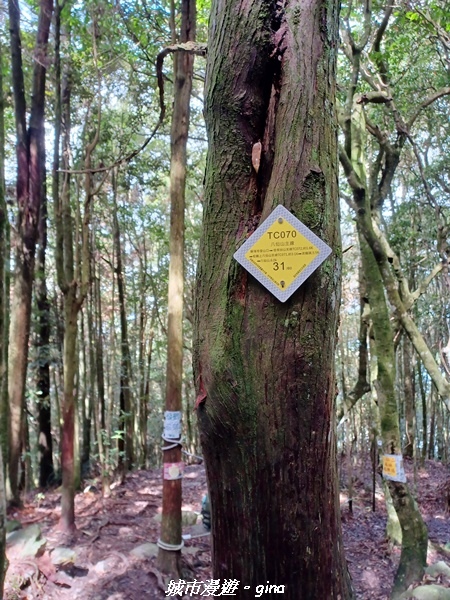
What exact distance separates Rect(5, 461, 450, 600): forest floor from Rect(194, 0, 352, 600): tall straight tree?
243 centimetres

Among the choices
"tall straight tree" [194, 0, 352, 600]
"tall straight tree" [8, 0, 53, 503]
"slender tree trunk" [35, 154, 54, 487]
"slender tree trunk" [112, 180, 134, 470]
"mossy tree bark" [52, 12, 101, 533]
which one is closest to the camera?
"tall straight tree" [194, 0, 352, 600]

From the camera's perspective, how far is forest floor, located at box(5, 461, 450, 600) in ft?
13.3

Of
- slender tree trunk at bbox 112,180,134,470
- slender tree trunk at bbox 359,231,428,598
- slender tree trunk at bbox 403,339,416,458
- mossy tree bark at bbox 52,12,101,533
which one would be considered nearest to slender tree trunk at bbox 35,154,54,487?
slender tree trunk at bbox 112,180,134,470

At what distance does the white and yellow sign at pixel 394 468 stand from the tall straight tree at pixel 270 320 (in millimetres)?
3078

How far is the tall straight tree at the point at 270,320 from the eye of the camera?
118cm

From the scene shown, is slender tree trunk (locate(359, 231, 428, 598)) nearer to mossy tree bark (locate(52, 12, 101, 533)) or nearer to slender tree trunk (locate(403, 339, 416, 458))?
mossy tree bark (locate(52, 12, 101, 533))

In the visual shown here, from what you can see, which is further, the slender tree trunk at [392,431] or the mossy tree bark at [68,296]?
the mossy tree bark at [68,296]

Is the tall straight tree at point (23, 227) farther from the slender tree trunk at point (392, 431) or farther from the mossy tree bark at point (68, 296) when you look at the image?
the slender tree trunk at point (392, 431)

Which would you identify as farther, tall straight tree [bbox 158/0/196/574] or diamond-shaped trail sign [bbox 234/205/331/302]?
tall straight tree [bbox 158/0/196/574]

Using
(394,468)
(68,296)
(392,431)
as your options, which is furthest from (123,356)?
(394,468)

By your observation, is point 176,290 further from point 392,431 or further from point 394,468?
point 394,468

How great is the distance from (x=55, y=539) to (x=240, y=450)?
490cm

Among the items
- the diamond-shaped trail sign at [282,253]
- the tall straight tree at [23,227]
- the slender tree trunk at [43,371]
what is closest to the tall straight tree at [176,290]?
the tall straight tree at [23,227]

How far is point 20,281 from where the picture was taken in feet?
20.3
